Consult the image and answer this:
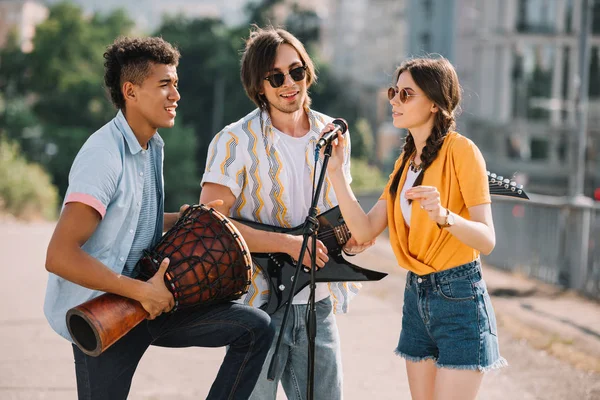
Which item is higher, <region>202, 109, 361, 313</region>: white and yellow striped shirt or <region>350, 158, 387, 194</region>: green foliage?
<region>202, 109, 361, 313</region>: white and yellow striped shirt

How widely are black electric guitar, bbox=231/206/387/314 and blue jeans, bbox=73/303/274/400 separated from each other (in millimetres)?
394

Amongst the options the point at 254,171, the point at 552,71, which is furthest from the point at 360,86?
the point at 254,171

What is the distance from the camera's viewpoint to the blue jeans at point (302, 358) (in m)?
3.84

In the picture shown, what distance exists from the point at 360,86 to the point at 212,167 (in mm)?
60602

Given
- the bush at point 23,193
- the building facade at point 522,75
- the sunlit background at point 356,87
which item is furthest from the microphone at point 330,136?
the building facade at point 522,75

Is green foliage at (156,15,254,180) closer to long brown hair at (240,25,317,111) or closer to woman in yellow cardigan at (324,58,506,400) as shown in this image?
long brown hair at (240,25,317,111)

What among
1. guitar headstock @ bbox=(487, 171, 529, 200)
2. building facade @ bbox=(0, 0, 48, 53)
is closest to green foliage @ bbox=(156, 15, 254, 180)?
building facade @ bbox=(0, 0, 48, 53)

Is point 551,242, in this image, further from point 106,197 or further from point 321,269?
point 106,197

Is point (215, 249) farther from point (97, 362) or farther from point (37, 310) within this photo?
point (37, 310)

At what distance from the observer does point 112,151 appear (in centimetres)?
334

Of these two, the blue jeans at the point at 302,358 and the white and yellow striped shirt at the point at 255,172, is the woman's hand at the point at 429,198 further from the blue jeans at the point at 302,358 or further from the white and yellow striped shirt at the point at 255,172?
the blue jeans at the point at 302,358

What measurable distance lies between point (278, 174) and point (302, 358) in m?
0.83

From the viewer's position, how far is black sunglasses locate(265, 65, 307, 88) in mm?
3868

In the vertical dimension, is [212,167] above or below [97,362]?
above
